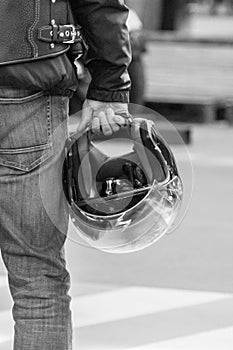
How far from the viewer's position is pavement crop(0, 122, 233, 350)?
4.79 metres

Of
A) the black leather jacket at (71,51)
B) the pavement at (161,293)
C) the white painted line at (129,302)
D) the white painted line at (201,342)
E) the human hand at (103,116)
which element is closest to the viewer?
the black leather jacket at (71,51)

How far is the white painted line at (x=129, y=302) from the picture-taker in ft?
16.9

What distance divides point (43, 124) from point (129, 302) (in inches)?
83.0

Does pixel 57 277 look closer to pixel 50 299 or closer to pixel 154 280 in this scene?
pixel 50 299

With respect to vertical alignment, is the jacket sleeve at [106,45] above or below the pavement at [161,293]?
above

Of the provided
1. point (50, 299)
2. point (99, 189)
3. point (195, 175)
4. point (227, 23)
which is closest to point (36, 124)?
point (99, 189)

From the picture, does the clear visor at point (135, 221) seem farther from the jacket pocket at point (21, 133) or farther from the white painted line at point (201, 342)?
the white painted line at point (201, 342)

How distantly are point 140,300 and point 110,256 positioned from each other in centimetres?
113

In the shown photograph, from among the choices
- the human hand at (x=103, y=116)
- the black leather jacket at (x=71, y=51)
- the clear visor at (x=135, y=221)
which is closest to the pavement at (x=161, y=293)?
Result: the clear visor at (x=135, y=221)

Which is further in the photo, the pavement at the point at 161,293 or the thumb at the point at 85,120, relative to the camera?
the pavement at the point at 161,293

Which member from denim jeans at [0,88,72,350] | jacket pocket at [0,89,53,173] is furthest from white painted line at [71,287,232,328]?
jacket pocket at [0,89,53,173]

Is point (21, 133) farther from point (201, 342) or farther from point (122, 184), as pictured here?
point (201, 342)

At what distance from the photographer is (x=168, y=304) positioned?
5.35m

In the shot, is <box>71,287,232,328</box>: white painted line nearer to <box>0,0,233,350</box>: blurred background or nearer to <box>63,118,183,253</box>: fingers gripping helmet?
<box>0,0,233,350</box>: blurred background
